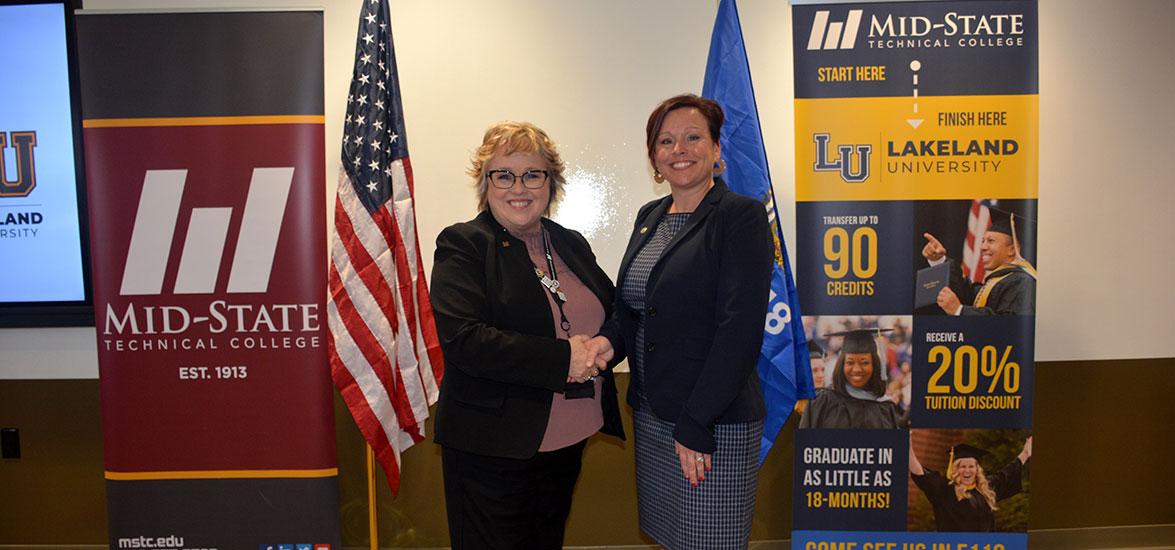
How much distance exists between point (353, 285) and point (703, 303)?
4.26 ft

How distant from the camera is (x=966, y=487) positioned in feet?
8.36

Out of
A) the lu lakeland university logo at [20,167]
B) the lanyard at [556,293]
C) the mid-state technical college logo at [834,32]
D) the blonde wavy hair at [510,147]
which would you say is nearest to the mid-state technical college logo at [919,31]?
the mid-state technical college logo at [834,32]

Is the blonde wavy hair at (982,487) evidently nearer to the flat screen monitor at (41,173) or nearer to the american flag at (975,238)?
the american flag at (975,238)

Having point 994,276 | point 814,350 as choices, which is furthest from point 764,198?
point 994,276

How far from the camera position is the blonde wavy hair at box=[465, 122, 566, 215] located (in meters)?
1.71

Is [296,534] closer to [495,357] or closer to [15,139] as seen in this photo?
[495,357]

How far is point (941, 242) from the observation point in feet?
8.11

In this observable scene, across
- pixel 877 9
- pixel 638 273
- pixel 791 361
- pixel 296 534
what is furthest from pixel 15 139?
pixel 877 9

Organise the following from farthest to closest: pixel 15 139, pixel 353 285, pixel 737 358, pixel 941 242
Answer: pixel 15 139 → pixel 941 242 → pixel 353 285 → pixel 737 358

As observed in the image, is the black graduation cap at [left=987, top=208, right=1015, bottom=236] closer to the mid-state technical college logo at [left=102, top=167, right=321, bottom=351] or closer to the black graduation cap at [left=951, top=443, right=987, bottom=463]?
the black graduation cap at [left=951, top=443, right=987, bottom=463]

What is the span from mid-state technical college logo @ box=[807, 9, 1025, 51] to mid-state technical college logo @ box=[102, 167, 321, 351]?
6.54 ft

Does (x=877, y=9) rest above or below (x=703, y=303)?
above

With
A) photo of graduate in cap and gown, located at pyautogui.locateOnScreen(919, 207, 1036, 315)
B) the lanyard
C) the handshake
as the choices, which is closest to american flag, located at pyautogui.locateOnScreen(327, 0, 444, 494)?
the lanyard

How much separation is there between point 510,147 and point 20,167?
93.2 inches
